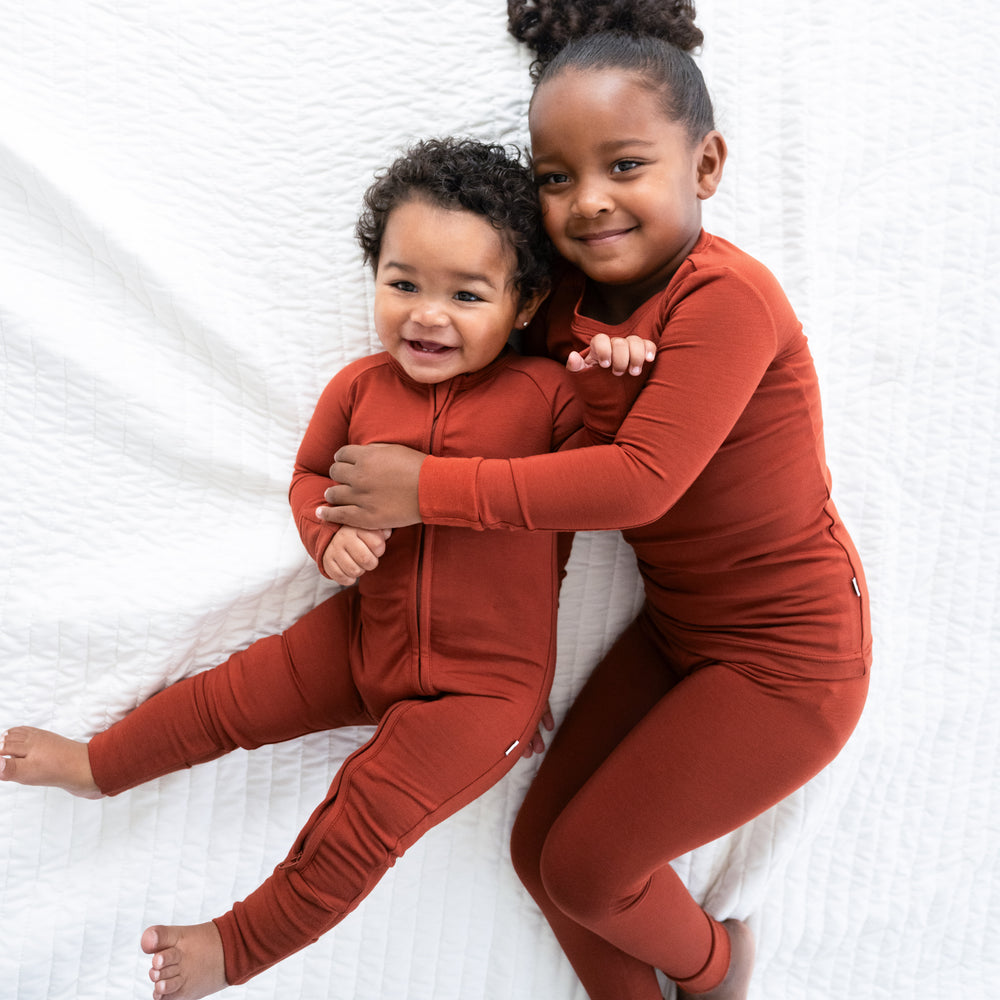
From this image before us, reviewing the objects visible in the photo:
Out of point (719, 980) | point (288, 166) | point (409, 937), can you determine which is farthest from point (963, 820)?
point (288, 166)

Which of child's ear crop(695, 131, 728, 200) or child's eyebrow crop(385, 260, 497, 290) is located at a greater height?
child's ear crop(695, 131, 728, 200)

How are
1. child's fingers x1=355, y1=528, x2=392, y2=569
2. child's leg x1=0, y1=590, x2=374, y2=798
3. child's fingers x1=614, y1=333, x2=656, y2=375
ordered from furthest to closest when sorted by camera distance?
child's leg x1=0, y1=590, x2=374, y2=798, child's fingers x1=355, y1=528, x2=392, y2=569, child's fingers x1=614, y1=333, x2=656, y2=375

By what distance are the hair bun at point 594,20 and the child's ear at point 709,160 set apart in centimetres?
14

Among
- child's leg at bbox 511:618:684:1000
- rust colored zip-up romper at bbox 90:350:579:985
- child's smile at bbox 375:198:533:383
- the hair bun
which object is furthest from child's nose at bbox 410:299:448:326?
child's leg at bbox 511:618:684:1000

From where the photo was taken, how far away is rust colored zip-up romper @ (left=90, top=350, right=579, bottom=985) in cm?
92

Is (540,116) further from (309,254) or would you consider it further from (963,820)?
(963,820)

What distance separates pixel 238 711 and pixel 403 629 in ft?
0.79

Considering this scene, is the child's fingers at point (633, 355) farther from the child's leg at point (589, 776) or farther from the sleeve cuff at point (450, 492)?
the child's leg at point (589, 776)

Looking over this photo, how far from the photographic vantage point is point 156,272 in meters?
1.06

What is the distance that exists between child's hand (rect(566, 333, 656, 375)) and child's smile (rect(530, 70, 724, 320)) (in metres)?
0.09

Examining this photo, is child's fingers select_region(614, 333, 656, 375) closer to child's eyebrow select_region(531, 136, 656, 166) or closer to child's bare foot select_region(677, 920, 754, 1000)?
child's eyebrow select_region(531, 136, 656, 166)

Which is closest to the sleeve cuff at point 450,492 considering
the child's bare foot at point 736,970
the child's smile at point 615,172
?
the child's smile at point 615,172

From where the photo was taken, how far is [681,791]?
0.97m

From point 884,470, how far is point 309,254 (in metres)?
0.81
